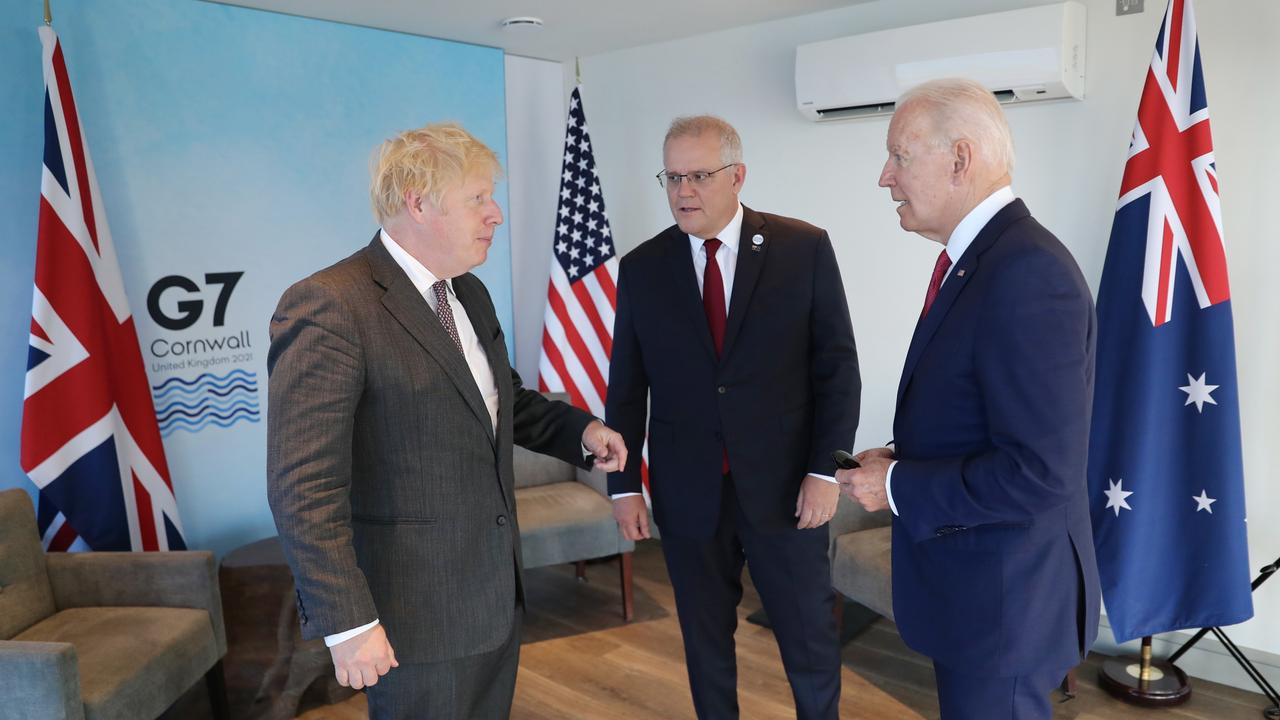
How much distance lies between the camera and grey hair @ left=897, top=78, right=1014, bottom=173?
164cm

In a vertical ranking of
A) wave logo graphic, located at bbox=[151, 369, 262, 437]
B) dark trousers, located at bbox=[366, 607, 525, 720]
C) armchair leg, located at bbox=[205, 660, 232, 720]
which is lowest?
armchair leg, located at bbox=[205, 660, 232, 720]

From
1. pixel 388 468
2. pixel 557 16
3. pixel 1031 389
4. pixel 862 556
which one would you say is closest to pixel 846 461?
pixel 1031 389

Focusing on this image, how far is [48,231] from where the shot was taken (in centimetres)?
312

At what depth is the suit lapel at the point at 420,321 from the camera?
1.71m

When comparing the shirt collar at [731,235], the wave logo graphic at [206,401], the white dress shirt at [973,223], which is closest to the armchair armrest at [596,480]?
the wave logo graphic at [206,401]

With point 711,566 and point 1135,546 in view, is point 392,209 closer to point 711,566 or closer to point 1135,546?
point 711,566

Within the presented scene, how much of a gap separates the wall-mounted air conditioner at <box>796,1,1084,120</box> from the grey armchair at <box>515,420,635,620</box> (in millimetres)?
1920

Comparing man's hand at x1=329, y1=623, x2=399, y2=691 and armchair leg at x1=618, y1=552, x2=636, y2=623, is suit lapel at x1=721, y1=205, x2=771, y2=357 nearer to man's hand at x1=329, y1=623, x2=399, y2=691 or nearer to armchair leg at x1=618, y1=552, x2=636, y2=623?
man's hand at x1=329, y1=623, x2=399, y2=691

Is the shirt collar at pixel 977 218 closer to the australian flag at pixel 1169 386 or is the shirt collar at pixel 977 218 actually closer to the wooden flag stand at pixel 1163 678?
the australian flag at pixel 1169 386

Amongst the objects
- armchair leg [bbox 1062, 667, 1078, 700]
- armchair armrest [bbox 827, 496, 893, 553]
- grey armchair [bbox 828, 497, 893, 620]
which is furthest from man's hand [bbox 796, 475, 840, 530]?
armchair leg [bbox 1062, 667, 1078, 700]

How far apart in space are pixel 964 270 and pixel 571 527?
8.36ft

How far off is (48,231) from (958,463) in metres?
2.98

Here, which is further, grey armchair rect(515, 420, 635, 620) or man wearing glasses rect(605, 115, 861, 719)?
grey armchair rect(515, 420, 635, 620)

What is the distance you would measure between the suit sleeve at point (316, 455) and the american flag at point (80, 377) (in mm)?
1996
